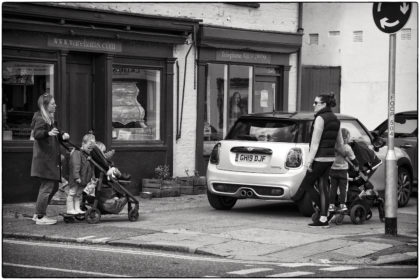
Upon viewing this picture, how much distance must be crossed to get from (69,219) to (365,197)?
428cm

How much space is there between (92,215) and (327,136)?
3.43m

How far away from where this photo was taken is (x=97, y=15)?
16.2 meters

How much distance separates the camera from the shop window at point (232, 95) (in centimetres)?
1911

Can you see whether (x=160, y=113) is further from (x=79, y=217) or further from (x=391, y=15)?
(x=391, y=15)

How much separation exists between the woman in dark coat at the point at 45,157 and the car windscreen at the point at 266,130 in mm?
3025

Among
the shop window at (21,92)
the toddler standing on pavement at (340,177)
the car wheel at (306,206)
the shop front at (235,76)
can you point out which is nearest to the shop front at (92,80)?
the shop window at (21,92)

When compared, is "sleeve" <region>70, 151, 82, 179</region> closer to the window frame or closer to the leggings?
the leggings

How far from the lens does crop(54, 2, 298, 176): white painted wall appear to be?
17.3 metres

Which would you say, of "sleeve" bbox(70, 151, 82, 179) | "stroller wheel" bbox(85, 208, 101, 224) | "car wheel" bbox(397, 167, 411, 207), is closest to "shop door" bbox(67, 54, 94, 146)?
"sleeve" bbox(70, 151, 82, 179)

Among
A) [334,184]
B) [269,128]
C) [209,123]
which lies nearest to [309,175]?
[334,184]

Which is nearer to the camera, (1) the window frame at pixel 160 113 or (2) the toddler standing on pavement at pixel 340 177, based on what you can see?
(2) the toddler standing on pavement at pixel 340 177

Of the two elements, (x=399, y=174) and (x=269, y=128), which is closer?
(x=269, y=128)

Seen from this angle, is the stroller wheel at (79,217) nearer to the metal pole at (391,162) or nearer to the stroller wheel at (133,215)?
the stroller wheel at (133,215)

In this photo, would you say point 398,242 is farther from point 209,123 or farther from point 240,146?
point 209,123
